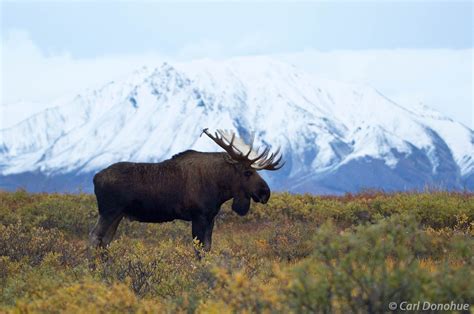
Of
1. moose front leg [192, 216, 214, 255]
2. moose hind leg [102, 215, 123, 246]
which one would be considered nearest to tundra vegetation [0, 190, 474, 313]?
moose hind leg [102, 215, 123, 246]

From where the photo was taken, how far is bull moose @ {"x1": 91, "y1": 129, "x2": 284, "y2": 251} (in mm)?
13672

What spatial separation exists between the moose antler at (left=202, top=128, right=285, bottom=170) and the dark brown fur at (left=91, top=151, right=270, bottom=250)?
4.9 inches

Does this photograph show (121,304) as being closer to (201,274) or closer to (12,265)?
(201,274)

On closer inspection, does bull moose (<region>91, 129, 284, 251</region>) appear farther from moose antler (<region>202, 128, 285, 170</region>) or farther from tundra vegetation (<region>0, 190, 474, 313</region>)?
tundra vegetation (<region>0, 190, 474, 313</region>)

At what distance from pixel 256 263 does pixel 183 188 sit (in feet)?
8.79

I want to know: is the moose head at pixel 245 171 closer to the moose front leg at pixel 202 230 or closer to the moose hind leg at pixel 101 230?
the moose front leg at pixel 202 230

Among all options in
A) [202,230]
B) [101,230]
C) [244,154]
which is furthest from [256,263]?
[244,154]

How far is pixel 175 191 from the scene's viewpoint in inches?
549

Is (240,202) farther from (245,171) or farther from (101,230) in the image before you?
(101,230)

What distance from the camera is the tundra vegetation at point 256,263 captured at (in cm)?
700

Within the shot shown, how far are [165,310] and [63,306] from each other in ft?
2.94

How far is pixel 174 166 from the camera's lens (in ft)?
46.6

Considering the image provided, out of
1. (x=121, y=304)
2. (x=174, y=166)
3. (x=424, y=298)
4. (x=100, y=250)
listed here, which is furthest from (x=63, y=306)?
(x=174, y=166)

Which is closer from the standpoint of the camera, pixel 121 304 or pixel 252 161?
pixel 121 304
